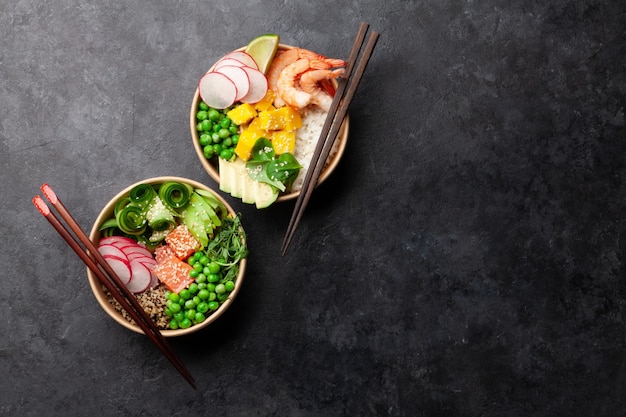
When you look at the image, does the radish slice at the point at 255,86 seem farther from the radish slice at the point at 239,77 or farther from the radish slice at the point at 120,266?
the radish slice at the point at 120,266

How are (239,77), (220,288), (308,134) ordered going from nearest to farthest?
(239,77)
(220,288)
(308,134)

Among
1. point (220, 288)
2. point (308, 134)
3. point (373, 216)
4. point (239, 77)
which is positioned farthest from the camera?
point (373, 216)

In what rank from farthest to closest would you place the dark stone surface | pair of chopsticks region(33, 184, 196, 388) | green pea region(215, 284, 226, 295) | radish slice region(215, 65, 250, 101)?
the dark stone surface, green pea region(215, 284, 226, 295), radish slice region(215, 65, 250, 101), pair of chopsticks region(33, 184, 196, 388)

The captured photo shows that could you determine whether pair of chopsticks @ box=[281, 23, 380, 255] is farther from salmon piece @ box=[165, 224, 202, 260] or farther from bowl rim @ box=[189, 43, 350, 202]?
salmon piece @ box=[165, 224, 202, 260]

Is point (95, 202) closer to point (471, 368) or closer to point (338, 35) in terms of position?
point (338, 35)

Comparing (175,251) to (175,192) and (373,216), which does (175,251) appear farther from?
(373,216)

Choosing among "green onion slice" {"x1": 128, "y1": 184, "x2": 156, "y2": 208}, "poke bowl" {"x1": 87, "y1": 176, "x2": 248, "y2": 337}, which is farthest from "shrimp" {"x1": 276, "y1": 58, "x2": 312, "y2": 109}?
"green onion slice" {"x1": 128, "y1": 184, "x2": 156, "y2": 208}

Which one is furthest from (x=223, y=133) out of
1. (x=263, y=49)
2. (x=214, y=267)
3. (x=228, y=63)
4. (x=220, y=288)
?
(x=220, y=288)
